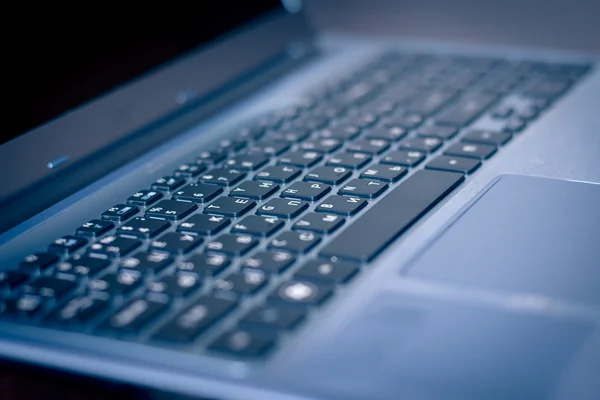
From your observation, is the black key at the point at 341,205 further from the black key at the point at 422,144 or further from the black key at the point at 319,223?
the black key at the point at 422,144

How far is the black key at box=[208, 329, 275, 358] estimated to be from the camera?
441 millimetres

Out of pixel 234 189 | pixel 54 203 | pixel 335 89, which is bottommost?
pixel 54 203

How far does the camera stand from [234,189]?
27.0 inches

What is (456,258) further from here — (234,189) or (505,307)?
(234,189)

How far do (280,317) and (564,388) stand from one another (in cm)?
17

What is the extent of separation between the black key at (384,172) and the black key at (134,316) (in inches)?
10.6

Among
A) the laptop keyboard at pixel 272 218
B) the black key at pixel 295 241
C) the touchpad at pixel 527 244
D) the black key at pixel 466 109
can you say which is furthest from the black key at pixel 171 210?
the black key at pixel 466 109

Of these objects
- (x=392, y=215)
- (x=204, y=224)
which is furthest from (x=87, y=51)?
(x=392, y=215)

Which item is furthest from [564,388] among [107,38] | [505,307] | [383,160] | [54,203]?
[107,38]

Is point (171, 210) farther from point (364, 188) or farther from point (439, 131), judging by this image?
point (439, 131)

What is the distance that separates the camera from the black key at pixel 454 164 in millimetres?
697

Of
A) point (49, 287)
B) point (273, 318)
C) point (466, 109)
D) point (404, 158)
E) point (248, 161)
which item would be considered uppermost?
point (466, 109)

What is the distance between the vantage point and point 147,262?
56 cm

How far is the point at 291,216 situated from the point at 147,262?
0.13m
